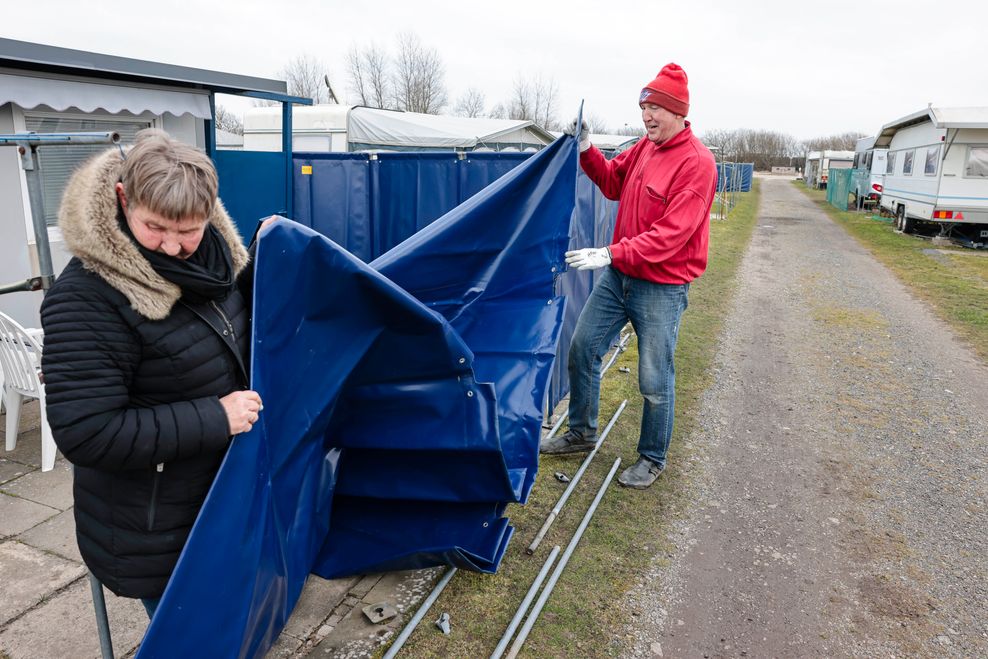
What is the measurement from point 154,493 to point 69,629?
5.04 feet

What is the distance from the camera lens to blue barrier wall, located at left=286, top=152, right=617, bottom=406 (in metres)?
6.80

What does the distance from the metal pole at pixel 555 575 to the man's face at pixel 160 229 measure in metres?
1.97

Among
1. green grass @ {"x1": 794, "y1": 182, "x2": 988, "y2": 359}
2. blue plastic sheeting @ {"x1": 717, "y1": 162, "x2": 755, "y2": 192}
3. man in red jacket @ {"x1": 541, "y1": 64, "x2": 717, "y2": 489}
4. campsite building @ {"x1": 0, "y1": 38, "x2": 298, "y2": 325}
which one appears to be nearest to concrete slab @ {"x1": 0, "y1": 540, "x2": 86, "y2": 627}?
man in red jacket @ {"x1": 541, "y1": 64, "x2": 717, "y2": 489}

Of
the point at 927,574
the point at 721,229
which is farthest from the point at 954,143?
the point at 927,574

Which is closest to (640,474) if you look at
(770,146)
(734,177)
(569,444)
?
(569,444)

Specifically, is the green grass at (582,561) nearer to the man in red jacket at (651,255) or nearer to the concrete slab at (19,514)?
the man in red jacket at (651,255)

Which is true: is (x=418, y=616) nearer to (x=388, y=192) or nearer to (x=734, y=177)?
(x=388, y=192)

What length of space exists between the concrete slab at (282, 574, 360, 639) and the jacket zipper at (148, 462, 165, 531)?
1.22 m

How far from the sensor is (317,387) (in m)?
2.28

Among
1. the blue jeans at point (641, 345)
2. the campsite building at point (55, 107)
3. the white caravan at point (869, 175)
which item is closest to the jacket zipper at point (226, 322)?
the blue jeans at point (641, 345)

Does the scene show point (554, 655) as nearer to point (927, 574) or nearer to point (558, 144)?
point (927, 574)

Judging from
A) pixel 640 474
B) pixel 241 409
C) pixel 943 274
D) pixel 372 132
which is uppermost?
pixel 372 132

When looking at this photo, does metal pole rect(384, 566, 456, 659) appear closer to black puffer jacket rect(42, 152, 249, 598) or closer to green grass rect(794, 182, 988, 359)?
black puffer jacket rect(42, 152, 249, 598)

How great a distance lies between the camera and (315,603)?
2.96 meters
